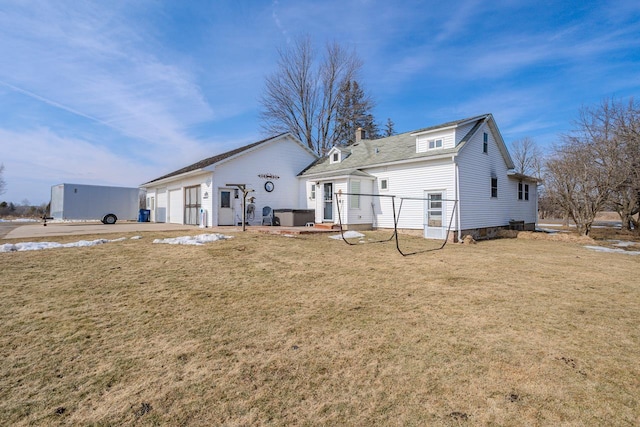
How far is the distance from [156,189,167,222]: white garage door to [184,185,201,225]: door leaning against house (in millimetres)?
4244

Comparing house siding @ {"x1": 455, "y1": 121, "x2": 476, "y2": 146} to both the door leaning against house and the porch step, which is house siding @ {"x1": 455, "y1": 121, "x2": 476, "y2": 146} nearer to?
the porch step

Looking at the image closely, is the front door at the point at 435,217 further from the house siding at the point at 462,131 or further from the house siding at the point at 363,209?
the house siding at the point at 363,209

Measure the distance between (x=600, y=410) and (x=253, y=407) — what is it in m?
2.72

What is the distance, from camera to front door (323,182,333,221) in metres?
16.8

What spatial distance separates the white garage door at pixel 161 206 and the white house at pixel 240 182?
90 cm

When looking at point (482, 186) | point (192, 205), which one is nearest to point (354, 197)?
point (482, 186)

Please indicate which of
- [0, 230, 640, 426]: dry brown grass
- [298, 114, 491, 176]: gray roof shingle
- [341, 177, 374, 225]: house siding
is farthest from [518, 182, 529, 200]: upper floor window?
[0, 230, 640, 426]: dry brown grass

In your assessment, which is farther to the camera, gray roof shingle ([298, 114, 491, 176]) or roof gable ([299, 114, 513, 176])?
gray roof shingle ([298, 114, 491, 176])

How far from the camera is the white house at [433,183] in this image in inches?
556

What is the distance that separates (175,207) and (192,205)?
331 centimetres

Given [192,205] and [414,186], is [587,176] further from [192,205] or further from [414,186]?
[192,205]

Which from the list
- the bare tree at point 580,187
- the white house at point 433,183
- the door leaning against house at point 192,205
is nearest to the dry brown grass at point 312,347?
the white house at point 433,183

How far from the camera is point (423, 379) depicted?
9.41 feet

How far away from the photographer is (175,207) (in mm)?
21844
